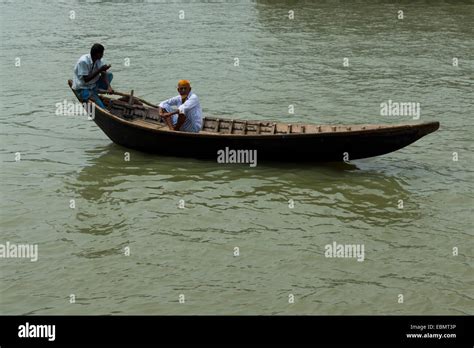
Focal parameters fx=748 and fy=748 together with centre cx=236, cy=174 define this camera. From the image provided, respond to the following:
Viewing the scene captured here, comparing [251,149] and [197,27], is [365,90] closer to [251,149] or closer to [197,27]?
[251,149]

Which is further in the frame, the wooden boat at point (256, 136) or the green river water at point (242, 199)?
the wooden boat at point (256, 136)

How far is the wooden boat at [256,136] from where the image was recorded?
12383 mm

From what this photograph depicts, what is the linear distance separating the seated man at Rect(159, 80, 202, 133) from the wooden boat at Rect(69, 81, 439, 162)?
0.22 meters

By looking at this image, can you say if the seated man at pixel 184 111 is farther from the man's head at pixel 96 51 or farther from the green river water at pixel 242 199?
the man's head at pixel 96 51

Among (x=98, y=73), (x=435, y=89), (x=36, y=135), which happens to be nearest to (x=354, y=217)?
(x=98, y=73)

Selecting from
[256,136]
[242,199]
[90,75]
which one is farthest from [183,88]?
[242,199]

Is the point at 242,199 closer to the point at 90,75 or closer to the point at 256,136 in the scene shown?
the point at 256,136

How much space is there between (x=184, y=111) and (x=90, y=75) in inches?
86.5

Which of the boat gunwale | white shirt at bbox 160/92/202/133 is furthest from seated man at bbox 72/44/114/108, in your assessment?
white shirt at bbox 160/92/202/133

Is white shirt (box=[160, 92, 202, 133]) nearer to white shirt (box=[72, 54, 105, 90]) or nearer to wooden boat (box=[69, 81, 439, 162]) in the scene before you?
wooden boat (box=[69, 81, 439, 162])

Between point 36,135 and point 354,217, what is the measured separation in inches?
302

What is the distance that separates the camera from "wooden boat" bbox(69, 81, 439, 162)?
1238 centimetres

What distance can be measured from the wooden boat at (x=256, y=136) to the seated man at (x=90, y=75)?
390mm

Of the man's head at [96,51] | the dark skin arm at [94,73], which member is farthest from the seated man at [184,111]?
the man's head at [96,51]
